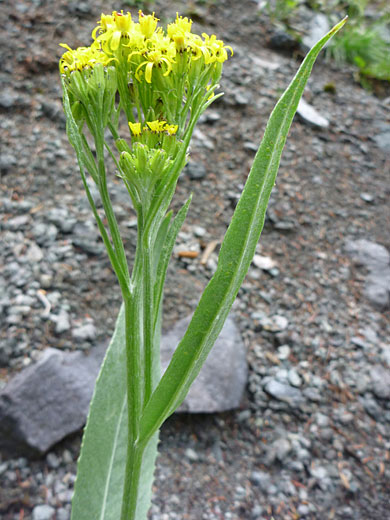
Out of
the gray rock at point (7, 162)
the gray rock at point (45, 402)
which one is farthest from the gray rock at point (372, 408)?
the gray rock at point (7, 162)

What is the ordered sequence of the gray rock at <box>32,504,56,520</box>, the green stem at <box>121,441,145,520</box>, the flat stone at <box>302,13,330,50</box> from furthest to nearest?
the flat stone at <box>302,13,330,50</box> → the gray rock at <box>32,504,56,520</box> → the green stem at <box>121,441,145,520</box>

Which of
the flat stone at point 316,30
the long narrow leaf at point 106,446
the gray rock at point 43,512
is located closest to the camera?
the long narrow leaf at point 106,446

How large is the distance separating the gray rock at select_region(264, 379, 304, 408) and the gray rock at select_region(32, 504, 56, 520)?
0.82 meters

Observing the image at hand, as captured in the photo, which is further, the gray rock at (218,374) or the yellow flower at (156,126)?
the gray rock at (218,374)

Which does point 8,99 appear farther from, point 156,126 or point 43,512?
point 156,126

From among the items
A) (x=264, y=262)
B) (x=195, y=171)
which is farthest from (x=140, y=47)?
(x=195, y=171)

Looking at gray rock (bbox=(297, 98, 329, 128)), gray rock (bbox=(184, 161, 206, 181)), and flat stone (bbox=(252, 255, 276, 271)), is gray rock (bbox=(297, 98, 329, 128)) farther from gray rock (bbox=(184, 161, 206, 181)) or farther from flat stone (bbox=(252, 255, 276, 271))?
flat stone (bbox=(252, 255, 276, 271))

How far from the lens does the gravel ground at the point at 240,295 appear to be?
155cm

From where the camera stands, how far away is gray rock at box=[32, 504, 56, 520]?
1.35m

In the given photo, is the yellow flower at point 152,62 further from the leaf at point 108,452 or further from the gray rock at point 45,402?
the gray rock at point 45,402

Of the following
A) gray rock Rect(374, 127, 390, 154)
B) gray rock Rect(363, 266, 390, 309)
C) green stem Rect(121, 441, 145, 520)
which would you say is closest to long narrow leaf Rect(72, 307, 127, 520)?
green stem Rect(121, 441, 145, 520)

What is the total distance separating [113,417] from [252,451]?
71cm

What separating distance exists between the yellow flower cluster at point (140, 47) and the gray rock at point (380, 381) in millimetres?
1503

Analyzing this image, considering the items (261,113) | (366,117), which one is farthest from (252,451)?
(366,117)
